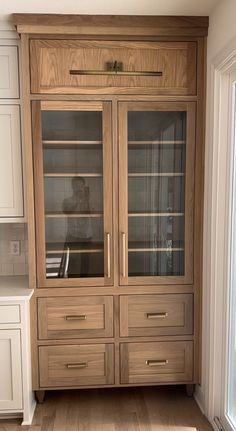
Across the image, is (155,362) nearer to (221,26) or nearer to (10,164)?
(10,164)

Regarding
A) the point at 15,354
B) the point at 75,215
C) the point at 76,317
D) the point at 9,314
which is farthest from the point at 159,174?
the point at 15,354

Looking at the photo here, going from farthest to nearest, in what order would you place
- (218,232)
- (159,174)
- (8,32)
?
(159,174), (8,32), (218,232)

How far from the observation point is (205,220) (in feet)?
7.78

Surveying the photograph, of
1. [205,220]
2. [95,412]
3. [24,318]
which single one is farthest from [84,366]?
[205,220]

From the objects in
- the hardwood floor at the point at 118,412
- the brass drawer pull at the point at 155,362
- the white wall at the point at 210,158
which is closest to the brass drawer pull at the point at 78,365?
the hardwood floor at the point at 118,412

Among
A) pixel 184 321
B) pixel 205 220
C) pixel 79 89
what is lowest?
pixel 184 321

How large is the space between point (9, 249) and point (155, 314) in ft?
3.76

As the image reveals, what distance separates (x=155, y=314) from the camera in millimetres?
2467

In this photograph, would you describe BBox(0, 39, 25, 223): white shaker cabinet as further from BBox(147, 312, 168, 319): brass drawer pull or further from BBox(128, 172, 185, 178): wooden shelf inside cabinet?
BBox(147, 312, 168, 319): brass drawer pull

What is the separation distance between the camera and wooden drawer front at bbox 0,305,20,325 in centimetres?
227

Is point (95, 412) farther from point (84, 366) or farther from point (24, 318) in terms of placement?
point (24, 318)

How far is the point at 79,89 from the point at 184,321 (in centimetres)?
163

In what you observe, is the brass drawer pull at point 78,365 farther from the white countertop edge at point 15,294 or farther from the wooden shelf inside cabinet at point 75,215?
the wooden shelf inside cabinet at point 75,215

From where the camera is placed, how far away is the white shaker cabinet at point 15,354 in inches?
89.5
